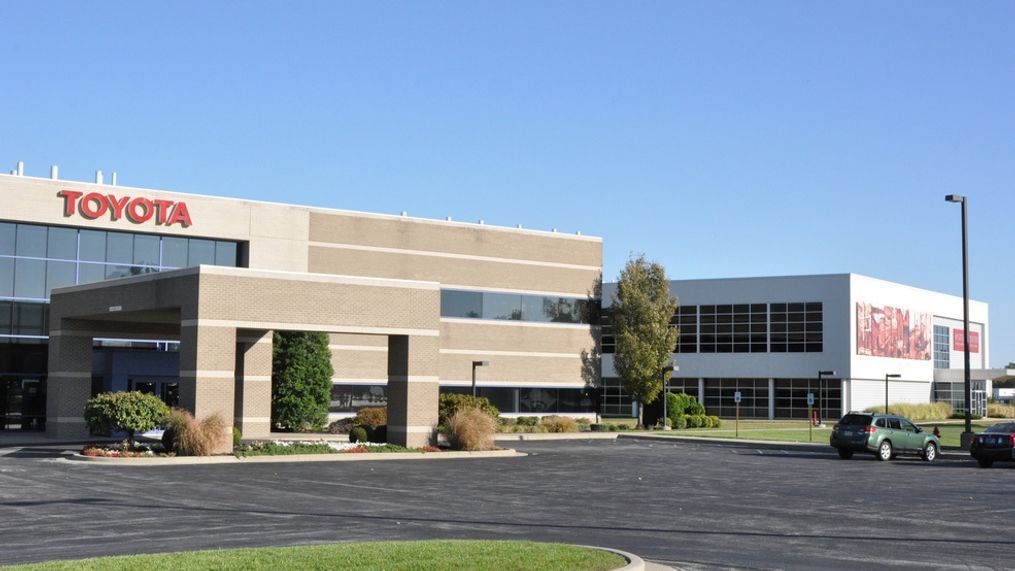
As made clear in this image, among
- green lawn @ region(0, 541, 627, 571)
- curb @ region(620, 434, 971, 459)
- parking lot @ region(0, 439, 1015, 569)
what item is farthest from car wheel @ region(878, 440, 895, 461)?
green lawn @ region(0, 541, 627, 571)

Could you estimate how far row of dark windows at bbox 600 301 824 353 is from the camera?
78.9 metres

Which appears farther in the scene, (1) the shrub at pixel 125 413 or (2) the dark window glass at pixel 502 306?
(2) the dark window glass at pixel 502 306

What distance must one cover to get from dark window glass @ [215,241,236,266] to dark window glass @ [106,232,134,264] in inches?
161

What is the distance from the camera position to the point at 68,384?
145 ft

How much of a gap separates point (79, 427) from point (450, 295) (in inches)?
881

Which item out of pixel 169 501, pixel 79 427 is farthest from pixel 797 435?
pixel 169 501

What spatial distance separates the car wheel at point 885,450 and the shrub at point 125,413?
24250 mm

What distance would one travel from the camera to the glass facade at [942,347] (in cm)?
9675

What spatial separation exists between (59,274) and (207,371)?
18967 millimetres

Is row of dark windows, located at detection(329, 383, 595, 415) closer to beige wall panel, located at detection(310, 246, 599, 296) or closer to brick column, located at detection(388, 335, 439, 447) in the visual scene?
beige wall panel, located at detection(310, 246, 599, 296)

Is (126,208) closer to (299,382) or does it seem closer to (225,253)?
(225,253)

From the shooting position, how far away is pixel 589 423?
64.0 meters

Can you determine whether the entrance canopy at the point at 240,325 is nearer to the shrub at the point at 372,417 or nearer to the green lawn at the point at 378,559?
the shrub at the point at 372,417

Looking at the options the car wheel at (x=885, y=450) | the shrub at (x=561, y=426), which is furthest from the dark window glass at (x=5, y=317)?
the car wheel at (x=885, y=450)
